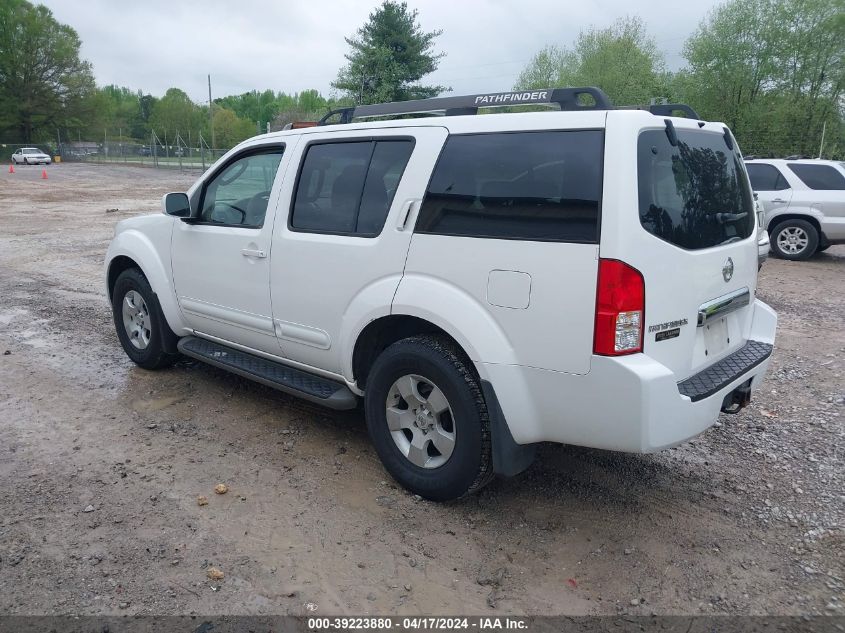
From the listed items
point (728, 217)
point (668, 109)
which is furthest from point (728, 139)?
point (728, 217)

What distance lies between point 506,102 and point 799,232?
33.7ft

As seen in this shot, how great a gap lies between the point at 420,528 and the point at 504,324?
1.14 meters

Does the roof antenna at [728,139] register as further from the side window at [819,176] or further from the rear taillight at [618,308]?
the side window at [819,176]

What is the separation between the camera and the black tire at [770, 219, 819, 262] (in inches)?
463

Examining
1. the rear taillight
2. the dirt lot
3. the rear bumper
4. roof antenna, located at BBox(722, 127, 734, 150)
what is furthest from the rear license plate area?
roof antenna, located at BBox(722, 127, 734, 150)

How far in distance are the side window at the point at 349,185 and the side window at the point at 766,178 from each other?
10160mm


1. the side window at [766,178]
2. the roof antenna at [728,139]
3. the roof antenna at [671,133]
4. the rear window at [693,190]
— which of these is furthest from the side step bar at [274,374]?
the side window at [766,178]

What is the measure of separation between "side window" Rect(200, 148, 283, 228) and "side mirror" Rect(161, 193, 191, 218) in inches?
4.2

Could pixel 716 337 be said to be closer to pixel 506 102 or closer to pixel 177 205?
pixel 506 102

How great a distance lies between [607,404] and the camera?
9.68ft

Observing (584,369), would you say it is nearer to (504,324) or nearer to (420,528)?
(504,324)

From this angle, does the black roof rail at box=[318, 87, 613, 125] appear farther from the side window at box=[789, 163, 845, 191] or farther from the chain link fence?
the chain link fence

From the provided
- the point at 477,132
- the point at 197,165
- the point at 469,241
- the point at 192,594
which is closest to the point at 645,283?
the point at 469,241

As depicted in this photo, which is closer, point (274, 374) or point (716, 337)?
point (716, 337)
